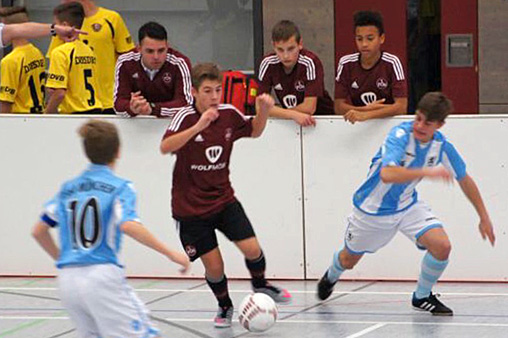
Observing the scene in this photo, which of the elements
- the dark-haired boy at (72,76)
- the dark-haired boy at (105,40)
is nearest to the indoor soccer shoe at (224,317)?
the dark-haired boy at (72,76)

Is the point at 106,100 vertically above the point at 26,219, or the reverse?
the point at 106,100

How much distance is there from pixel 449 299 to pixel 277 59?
106 inches

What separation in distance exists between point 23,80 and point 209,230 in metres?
3.81

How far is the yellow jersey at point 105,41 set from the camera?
1305cm

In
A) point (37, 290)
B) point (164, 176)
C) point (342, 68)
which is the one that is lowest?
point (37, 290)

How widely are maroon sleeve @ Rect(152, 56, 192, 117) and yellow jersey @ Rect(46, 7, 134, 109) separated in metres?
1.46

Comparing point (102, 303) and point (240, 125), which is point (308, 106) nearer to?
point (240, 125)

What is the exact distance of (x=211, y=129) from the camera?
31.7 feet

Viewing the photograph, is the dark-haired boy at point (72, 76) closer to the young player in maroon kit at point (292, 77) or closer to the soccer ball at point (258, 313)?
the young player in maroon kit at point (292, 77)

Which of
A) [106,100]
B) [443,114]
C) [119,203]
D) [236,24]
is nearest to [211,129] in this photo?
[443,114]

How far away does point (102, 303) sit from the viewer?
717 centimetres

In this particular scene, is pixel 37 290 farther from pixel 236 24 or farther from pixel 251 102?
pixel 236 24

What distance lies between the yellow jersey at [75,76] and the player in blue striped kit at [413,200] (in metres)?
3.26

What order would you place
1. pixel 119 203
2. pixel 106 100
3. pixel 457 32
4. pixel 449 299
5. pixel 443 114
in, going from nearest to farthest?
pixel 119 203 < pixel 443 114 < pixel 449 299 < pixel 106 100 < pixel 457 32
